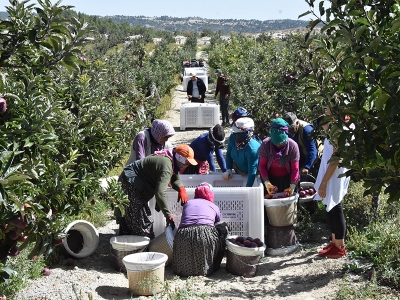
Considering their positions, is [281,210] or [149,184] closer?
[149,184]

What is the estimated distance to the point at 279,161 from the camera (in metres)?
6.43

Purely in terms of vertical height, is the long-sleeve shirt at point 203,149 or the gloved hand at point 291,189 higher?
the long-sleeve shirt at point 203,149

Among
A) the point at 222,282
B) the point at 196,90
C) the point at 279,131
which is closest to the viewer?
the point at 222,282

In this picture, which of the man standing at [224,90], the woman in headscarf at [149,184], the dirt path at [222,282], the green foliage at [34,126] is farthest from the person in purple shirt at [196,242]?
the man standing at [224,90]

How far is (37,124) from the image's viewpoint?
8.42 ft

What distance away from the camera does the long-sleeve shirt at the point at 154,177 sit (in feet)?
18.7

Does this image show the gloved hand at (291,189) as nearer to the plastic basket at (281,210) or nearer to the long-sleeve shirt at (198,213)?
the plastic basket at (281,210)

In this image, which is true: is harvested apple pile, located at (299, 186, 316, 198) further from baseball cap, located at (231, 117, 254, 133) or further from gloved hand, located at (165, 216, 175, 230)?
gloved hand, located at (165, 216, 175, 230)

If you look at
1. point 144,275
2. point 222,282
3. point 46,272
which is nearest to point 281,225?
point 222,282

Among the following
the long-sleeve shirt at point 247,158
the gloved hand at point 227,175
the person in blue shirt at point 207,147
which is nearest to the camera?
the long-sleeve shirt at point 247,158

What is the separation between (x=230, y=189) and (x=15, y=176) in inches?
159

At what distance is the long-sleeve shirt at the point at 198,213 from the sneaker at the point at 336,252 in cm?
120

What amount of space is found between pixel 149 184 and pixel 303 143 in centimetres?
207

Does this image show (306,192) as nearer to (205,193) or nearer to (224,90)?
(205,193)
